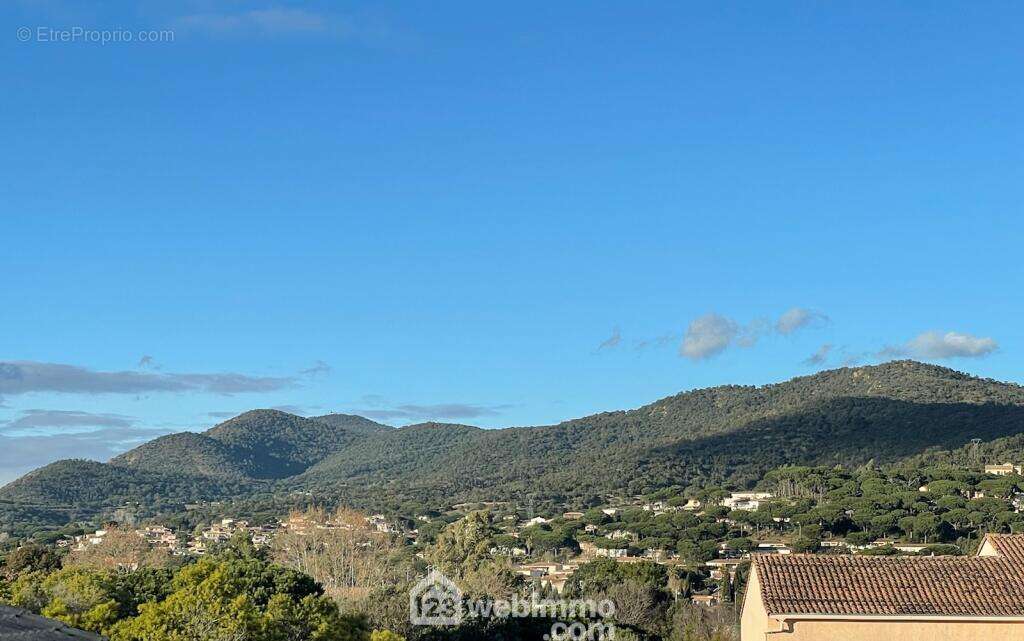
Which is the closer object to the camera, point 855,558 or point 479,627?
point 855,558

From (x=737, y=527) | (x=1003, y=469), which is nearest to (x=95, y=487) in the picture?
(x=737, y=527)

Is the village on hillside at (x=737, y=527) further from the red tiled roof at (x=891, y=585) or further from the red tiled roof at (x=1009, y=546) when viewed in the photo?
the red tiled roof at (x=891, y=585)

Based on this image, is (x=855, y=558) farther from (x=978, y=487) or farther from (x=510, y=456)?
(x=510, y=456)

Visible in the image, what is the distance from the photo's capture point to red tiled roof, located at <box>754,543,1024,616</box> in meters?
17.9

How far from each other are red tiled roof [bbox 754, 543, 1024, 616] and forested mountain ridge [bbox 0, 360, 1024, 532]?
202 ft

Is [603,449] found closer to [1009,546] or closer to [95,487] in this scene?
[95,487]

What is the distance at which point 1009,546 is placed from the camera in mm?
20250

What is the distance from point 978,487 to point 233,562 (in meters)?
47.7

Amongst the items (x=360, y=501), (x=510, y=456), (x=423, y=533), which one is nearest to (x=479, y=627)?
(x=423, y=533)

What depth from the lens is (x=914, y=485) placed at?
6606 cm

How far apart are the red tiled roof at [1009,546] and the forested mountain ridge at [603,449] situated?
59.6 m

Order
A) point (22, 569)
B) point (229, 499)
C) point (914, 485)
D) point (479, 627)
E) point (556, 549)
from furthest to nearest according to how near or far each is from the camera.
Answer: point (229, 499)
point (914, 485)
point (556, 549)
point (22, 569)
point (479, 627)

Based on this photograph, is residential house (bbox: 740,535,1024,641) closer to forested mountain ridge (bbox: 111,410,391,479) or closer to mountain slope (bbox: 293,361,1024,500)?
mountain slope (bbox: 293,361,1024,500)

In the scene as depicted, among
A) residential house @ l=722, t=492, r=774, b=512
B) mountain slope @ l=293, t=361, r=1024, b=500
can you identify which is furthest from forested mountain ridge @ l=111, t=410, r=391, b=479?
residential house @ l=722, t=492, r=774, b=512
